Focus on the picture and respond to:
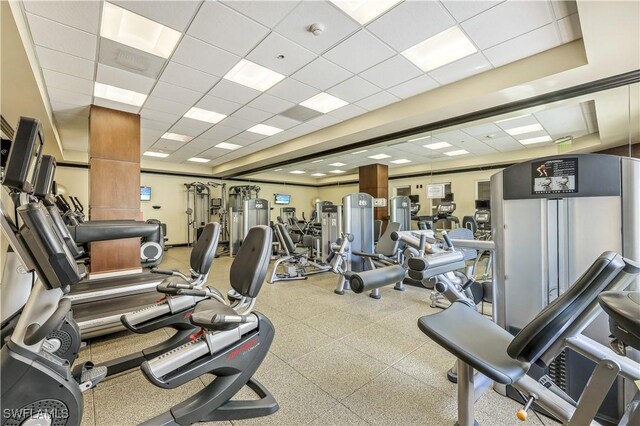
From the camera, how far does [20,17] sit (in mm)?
2482

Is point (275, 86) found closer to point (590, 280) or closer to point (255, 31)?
point (255, 31)

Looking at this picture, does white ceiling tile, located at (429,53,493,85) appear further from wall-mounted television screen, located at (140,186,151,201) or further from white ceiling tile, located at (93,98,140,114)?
wall-mounted television screen, located at (140,186,151,201)

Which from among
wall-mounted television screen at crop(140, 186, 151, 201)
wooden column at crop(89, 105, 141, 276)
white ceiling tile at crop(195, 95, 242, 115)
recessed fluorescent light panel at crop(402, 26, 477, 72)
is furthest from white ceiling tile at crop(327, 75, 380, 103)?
wall-mounted television screen at crop(140, 186, 151, 201)

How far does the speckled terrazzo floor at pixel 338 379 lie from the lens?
174 cm

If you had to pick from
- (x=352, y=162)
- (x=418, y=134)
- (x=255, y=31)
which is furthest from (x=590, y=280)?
(x=352, y=162)

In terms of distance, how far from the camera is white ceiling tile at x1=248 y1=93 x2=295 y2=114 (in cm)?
446

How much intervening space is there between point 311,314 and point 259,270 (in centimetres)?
189

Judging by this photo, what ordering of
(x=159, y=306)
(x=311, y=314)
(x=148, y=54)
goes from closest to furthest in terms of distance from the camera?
(x=159, y=306) < (x=148, y=54) < (x=311, y=314)

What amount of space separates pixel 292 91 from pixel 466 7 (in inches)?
94.6

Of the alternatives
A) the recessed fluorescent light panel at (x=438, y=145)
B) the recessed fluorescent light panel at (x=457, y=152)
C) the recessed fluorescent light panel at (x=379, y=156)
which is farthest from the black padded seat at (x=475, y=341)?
the recessed fluorescent light panel at (x=457, y=152)

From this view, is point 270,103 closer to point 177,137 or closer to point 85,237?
point 177,137

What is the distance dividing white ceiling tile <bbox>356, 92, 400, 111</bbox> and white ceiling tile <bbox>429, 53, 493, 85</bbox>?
760 mm

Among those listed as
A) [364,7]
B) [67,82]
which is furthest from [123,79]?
[364,7]

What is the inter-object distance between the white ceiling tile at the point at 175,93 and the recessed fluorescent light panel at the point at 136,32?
0.84m
